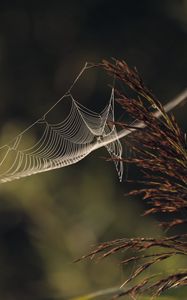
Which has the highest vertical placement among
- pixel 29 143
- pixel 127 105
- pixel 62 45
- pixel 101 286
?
pixel 62 45

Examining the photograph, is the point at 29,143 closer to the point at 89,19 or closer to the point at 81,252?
the point at 81,252

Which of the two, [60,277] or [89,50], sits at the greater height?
[89,50]

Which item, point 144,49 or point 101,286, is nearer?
point 101,286

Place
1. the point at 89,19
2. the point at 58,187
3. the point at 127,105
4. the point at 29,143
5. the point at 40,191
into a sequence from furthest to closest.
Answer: the point at 89,19
the point at 58,187
the point at 40,191
the point at 29,143
the point at 127,105

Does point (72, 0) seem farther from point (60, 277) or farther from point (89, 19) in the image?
point (60, 277)

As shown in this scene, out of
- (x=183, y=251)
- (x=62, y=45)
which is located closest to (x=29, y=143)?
(x=62, y=45)

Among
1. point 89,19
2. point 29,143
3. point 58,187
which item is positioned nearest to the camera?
point 29,143
